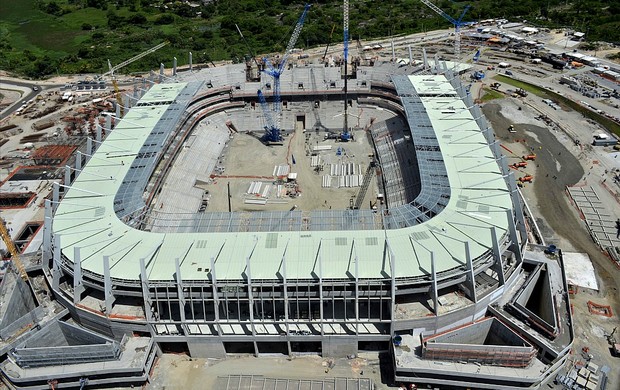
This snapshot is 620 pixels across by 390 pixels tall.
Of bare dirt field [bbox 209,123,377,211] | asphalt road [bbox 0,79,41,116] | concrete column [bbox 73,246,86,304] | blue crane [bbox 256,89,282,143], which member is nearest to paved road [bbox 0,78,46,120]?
asphalt road [bbox 0,79,41,116]

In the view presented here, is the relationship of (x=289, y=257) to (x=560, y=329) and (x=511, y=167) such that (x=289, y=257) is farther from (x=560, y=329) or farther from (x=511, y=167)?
(x=511, y=167)

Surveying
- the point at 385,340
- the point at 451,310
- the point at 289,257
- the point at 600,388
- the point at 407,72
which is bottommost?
the point at 600,388

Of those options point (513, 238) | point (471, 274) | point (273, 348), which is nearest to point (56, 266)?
point (273, 348)

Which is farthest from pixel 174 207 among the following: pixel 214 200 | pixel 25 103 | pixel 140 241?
pixel 25 103

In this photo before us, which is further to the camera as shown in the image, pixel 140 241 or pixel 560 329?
pixel 140 241

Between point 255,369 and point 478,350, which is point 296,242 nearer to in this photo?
point 255,369

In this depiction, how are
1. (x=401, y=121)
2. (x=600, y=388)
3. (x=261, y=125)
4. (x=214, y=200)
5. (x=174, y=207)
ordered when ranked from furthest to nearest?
(x=261, y=125) → (x=401, y=121) → (x=214, y=200) → (x=174, y=207) → (x=600, y=388)
